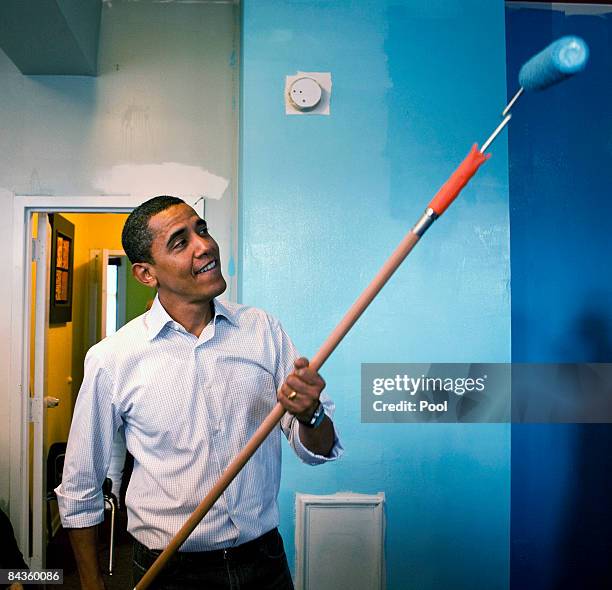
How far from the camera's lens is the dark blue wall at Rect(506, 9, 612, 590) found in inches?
87.5

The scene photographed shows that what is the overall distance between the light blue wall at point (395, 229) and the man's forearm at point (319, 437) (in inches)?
30.5

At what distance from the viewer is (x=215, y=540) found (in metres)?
1.25

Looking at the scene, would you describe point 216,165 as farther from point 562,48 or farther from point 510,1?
point 562,48

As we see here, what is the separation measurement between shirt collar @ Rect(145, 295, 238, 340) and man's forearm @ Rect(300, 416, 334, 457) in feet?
0.99

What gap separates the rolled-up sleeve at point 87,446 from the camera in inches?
50.8

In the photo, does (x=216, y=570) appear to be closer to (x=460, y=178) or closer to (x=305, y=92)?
(x=460, y=178)

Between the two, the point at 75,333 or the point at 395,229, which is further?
the point at 75,333

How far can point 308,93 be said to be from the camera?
200cm

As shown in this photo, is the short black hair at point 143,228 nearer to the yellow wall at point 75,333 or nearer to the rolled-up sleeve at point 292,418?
the rolled-up sleeve at point 292,418

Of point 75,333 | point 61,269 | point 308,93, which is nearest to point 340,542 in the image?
point 308,93

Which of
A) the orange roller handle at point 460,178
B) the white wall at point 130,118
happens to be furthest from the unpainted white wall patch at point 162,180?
the orange roller handle at point 460,178

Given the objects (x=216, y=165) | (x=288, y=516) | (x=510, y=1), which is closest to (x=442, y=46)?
(x=510, y=1)

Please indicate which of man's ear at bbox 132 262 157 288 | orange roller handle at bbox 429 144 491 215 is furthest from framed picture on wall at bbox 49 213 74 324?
orange roller handle at bbox 429 144 491 215

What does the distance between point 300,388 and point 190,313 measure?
1.38 feet
